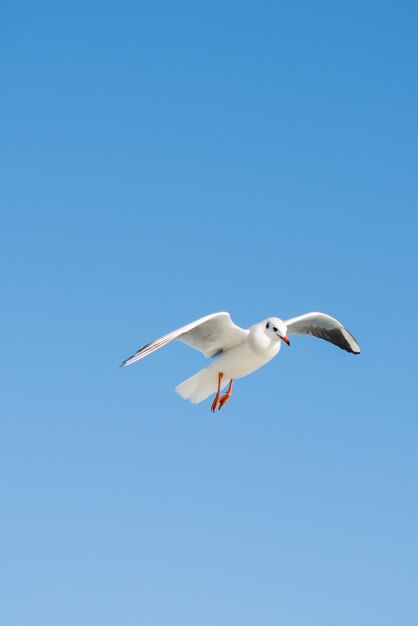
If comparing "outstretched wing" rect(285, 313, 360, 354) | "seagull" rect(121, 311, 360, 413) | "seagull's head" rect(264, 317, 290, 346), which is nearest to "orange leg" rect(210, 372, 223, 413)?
"seagull" rect(121, 311, 360, 413)

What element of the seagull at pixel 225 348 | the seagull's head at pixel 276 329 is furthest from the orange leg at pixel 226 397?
the seagull's head at pixel 276 329

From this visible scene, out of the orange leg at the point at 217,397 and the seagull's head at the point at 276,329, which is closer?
the seagull's head at the point at 276,329

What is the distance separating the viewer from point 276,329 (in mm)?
17750

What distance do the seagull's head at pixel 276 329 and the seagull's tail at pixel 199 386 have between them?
54.8 inches

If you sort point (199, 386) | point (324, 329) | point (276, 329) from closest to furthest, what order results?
point (276, 329) → point (199, 386) → point (324, 329)

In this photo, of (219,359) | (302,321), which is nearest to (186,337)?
(219,359)

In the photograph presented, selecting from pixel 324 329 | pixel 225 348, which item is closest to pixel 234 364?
Answer: pixel 225 348

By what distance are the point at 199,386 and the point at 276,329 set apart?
196cm

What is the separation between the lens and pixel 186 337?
18.8 metres

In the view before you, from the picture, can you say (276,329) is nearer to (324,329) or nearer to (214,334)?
(214,334)

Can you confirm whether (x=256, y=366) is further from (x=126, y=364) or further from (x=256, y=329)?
(x=126, y=364)

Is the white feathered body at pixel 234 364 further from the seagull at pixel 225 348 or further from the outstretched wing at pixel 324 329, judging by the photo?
the outstretched wing at pixel 324 329

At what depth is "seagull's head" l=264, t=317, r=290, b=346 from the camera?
58.1ft

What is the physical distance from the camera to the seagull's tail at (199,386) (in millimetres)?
18562
